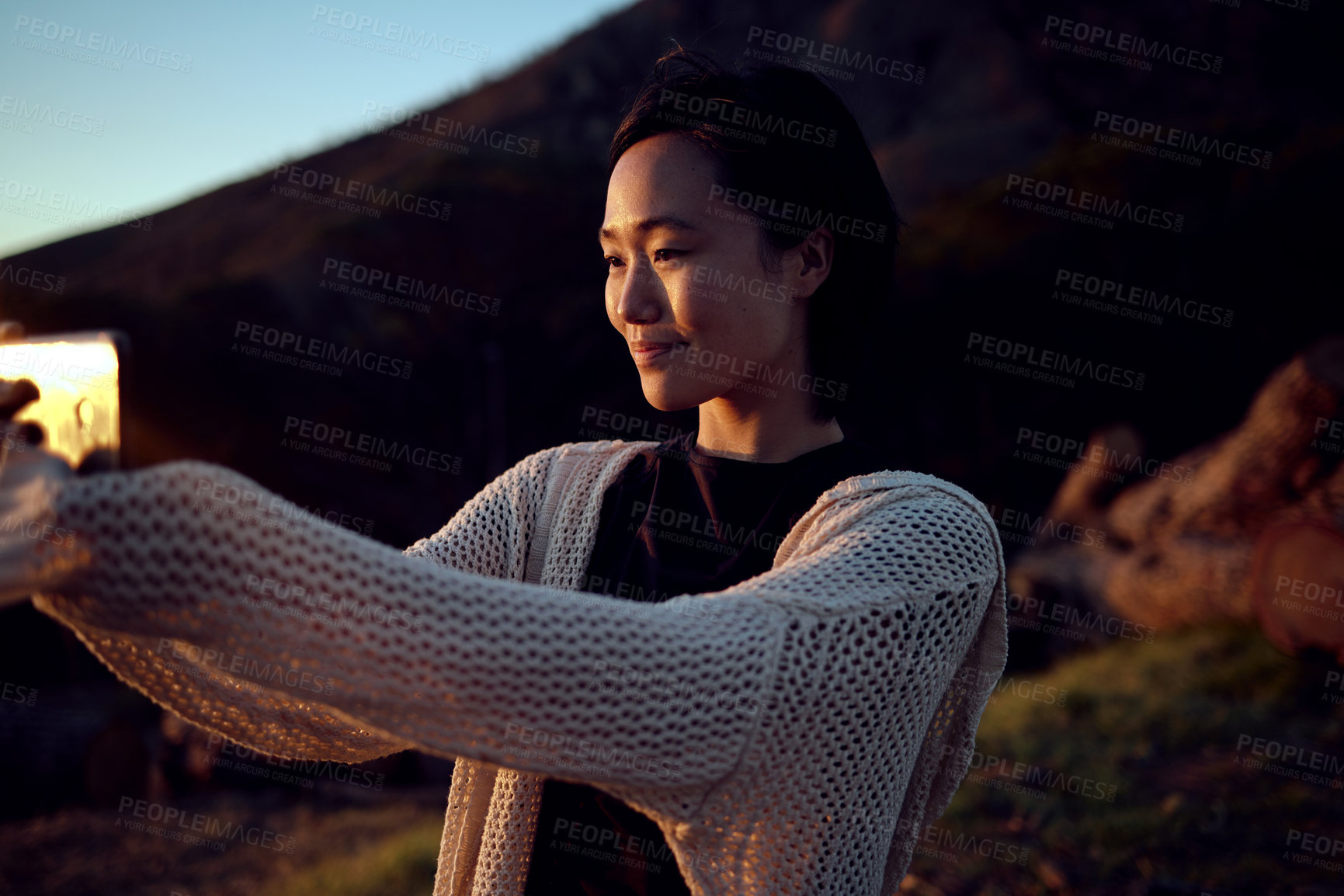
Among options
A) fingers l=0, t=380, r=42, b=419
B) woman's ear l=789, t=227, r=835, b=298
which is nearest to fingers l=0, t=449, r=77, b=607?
fingers l=0, t=380, r=42, b=419

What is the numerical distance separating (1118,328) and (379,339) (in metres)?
6.75

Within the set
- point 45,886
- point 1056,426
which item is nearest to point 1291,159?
point 1056,426

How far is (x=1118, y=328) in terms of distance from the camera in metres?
8.57

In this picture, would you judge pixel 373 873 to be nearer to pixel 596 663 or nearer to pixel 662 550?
pixel 662 550

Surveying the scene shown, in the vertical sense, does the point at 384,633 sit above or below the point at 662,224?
below

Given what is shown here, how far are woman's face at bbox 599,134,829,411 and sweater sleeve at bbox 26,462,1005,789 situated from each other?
430mm

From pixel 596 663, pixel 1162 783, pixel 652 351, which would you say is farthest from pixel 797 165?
pixel 1162 783

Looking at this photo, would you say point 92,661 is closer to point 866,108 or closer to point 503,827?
point 503,827

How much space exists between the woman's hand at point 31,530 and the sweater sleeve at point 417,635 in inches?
0.7

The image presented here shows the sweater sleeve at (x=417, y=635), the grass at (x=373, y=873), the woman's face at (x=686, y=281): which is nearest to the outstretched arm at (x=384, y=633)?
the sweater sleeve at (x=417, y=635)

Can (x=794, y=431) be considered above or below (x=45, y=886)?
above

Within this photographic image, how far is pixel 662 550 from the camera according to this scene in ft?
5.07

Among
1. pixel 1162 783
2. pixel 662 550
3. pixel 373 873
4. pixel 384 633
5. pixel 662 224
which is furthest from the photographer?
pixel 373 873

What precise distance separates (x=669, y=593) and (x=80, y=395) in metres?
0.87
